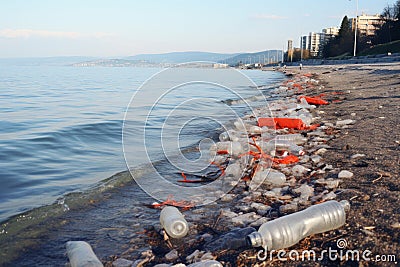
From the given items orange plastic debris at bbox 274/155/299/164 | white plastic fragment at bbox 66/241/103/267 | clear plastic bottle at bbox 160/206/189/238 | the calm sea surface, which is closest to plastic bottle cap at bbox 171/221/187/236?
clear plastic bottle at bbox 160/206/189/238

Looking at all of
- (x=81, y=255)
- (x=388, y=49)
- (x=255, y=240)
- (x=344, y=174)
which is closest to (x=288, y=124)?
(x=344, y=174)

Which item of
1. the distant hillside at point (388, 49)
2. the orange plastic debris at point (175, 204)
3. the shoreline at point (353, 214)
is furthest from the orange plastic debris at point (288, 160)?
the distant hillside at point (388, 49)

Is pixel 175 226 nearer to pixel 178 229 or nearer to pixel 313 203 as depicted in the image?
pixel 178 229

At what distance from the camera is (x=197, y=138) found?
777 cm

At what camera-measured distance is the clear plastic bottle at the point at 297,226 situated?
2.35m

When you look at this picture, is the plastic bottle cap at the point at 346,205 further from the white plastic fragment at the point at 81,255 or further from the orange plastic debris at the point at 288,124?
the orange plastic debris at the point at 288,124

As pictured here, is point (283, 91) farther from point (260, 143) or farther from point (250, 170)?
point (250, 170)

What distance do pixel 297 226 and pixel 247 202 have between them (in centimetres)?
106

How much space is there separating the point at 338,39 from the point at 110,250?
257ft

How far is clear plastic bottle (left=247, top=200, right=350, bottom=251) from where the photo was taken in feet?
7.72

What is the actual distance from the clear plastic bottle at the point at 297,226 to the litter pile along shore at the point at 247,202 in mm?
45

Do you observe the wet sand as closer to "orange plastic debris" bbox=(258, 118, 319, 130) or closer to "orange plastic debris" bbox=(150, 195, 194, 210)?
"orange plastic debris" bbox=(258, 118, 319, 130)

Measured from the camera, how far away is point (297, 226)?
2.46 meters

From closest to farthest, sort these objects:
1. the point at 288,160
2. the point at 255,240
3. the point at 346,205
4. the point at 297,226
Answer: the point at 255,240
the point at 297,226
the point at 346,205
the point at 288,160
